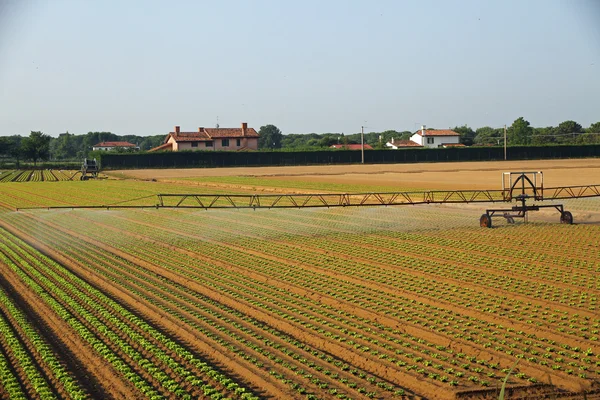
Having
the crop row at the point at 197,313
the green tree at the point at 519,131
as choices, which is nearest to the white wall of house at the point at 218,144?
the green tree at the point at 519,131

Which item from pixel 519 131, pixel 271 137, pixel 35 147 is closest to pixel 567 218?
pixel 35 147

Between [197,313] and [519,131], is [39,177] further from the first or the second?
[519,131]

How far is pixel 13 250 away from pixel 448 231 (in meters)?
15.5

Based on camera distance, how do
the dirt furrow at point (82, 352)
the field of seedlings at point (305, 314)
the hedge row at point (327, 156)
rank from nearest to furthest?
the dirt furrow at point (82, 352) → the field of seedlings at point (305, 314) → the hedge row at point (327, 156)

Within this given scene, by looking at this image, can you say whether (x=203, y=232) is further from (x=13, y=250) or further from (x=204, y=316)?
(x=204, y=316)

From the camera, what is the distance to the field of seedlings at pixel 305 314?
9992mm

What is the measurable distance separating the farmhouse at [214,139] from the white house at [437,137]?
Answer: 125ft

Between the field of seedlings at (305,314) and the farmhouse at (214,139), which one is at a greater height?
the farmhouse at (214,139)

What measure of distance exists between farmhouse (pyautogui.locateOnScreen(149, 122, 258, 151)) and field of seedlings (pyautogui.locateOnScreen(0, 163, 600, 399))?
316ft

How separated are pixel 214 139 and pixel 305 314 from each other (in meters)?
112

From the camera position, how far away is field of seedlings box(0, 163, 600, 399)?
9.99 metres

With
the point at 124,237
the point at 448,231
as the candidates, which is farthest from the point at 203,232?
the point at 448,231

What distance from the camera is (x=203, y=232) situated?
27.4 meters

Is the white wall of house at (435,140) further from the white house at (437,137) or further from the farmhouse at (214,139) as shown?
the farmhouse at (214,139)
